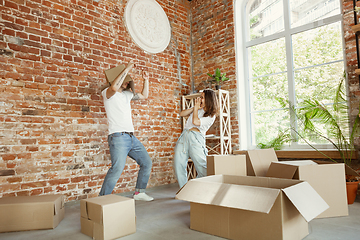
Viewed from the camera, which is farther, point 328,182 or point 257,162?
point 257,162

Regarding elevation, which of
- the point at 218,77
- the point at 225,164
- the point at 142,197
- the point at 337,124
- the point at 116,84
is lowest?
the point at 142,197

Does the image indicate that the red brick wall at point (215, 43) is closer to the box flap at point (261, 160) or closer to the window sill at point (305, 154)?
the window sill at point (305, 154)

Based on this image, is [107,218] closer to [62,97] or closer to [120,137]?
[120,137]

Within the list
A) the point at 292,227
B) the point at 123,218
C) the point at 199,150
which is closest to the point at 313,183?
the point at 292,227

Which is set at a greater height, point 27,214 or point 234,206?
point 234,206

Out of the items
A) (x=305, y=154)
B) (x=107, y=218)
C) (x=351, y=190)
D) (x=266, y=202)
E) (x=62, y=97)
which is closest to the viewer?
(x=266, y=202)

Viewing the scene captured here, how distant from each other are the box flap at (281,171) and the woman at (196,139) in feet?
2.45

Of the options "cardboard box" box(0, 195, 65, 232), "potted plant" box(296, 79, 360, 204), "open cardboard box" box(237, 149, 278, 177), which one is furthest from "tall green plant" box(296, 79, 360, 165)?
"cardboard box" box(0, 195, 65, 232)

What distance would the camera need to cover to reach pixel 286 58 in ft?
13.4

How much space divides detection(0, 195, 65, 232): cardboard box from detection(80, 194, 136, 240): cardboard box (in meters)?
0.33

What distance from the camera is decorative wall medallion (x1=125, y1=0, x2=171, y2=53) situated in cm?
411

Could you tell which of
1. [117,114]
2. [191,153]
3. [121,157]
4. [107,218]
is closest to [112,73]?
→ [117,114]

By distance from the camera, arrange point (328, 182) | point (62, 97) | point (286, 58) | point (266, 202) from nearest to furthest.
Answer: point (266, 202)
point (328, 182)
point (62, 97)
point (286, 58)

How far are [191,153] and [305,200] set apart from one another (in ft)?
5.22
